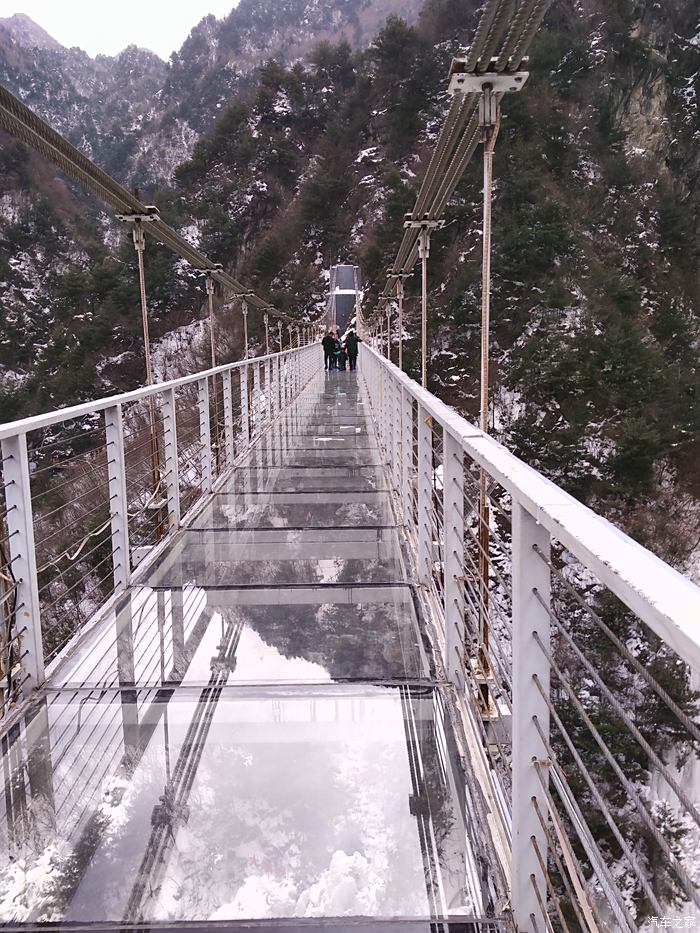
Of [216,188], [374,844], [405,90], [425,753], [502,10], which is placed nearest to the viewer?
[374,844]

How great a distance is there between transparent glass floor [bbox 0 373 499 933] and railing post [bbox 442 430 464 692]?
12 centimetres

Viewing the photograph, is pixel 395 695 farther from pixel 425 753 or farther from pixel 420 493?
pixel 420 493

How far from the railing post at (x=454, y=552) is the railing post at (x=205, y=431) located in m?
2.38

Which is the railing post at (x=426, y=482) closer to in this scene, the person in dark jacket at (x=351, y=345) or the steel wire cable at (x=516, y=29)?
the steel wire cable at (x=516, y=29)

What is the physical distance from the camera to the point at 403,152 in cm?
3275

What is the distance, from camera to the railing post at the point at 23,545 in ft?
6.04

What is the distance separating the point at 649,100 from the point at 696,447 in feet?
62.8

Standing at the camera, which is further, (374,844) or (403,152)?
(403,152)

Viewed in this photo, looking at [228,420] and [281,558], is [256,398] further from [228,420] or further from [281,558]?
[281,558]

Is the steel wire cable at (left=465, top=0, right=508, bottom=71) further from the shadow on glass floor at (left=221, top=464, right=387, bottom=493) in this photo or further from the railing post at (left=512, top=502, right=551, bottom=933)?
the shadow on glass floor at (left=221, top=464, right=387, bottom=493)

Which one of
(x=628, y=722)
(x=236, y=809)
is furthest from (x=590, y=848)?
(x=236, y=809)

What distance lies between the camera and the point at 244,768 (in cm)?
154

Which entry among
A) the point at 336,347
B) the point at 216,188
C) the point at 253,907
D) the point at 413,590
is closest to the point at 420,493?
the point at 413,590

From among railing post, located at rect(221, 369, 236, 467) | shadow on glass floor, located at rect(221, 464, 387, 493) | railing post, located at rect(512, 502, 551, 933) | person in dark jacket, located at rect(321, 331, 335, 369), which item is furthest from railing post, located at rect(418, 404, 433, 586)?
person in dark jacket, located at rect(321, 331, 335, 369)
